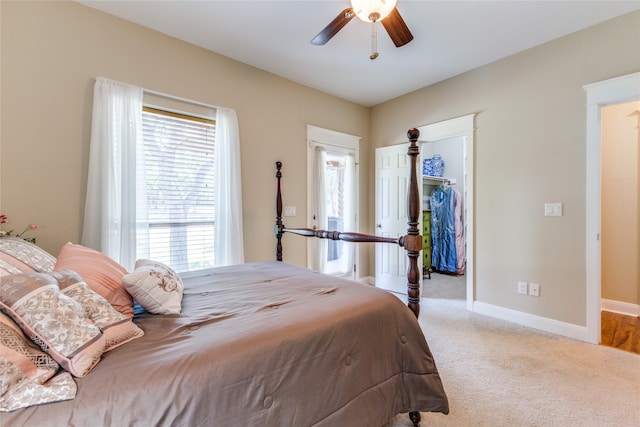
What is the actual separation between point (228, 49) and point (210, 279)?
240 cm

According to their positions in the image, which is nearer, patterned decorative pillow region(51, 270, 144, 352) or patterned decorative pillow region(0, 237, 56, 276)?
patterned decorative pillow region(51, 270, 144, 352)

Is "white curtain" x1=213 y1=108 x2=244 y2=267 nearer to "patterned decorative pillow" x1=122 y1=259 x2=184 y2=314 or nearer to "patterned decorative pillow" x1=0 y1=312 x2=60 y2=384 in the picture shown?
"patterned decorative pillow" x1=122 y1=259 x2=184 y2=314

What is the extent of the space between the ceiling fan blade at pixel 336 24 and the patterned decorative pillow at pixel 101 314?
6.77 feet

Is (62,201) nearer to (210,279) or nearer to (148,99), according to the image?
(148,99)

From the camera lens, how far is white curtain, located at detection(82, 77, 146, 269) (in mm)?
2211

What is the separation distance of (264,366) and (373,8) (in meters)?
2.02

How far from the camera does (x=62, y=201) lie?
2.16m

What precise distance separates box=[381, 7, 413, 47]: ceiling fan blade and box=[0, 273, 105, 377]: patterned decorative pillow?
2308 mm

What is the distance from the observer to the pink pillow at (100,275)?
1.24 metres

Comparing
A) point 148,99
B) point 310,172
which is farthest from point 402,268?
point 148,99

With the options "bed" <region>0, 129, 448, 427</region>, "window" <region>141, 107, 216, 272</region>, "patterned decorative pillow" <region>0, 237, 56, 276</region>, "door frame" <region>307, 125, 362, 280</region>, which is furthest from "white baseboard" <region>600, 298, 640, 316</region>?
"patterned decorative pillow" <region>0, 237, 56, 276</region>

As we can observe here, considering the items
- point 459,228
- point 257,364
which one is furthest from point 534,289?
point 257,364

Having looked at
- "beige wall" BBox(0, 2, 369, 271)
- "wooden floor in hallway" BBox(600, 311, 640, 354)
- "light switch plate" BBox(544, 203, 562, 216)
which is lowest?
"wooden floor in hallway" BBox(600, 311, 640, 354)

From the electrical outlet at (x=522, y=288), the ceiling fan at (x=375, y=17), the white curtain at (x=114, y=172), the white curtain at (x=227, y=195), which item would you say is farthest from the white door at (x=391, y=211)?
the white curtain at (x=114, y=172)
